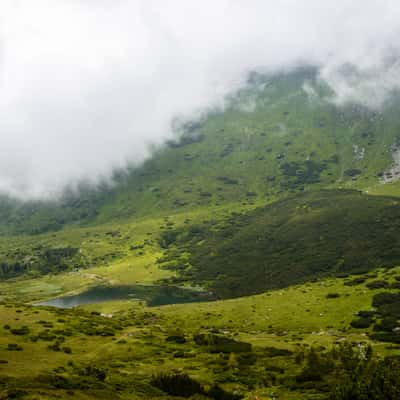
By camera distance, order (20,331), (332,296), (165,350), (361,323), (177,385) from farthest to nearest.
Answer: (332,296) < (361,323) < (20,331) < (165,350) < (177,385)

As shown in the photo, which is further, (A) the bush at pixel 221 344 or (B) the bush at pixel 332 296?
(B) the bush at pixel 332 296

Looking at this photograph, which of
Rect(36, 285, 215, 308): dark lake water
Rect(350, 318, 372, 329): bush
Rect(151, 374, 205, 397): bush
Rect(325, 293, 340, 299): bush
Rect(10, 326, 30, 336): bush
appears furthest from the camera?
Rect(36, 285, 215, 308): dark lake water

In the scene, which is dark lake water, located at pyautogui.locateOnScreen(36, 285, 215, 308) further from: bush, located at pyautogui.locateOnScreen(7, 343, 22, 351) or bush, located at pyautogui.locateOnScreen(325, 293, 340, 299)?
bush, located at pyautogui.locateOnScreen(7, 343, 22, 351)

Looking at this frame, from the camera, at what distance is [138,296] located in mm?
172250

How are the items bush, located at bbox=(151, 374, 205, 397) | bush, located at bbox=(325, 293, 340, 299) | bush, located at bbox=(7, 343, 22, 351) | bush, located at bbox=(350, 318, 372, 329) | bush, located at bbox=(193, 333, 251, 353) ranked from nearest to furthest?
bush, located at bbox=(151, 374, 205, 397) < bush, located at bbox=(7, 343, 22, 351) < bush, located at bbox=(193, 333, 251, 353) < bush, located at bbox=(350, 318, 372, 329) < bush, located at bbox=(325, 293, 340, 299)

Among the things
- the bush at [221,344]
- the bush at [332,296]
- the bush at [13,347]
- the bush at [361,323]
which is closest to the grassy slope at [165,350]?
the bush at [13,347]

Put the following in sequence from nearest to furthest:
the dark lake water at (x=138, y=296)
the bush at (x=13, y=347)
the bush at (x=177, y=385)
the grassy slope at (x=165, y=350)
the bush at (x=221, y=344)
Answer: the bush at (x=177, y=385)
the grassy slope at (x=165, y=350)
the bush at (x=13, y=347)
the bush at (x=221, y=344)
the dark lake water at (x=138, y=296)

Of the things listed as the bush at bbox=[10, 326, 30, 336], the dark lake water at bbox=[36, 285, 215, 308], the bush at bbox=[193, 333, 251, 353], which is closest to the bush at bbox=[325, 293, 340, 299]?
the bush at bbox=[193, 333, 251, 353]

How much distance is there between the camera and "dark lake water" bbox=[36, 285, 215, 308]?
162 meters

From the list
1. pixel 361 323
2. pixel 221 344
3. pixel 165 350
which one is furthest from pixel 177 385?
pixel 361 323

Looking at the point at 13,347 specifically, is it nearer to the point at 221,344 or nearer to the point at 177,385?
the point at 177,385

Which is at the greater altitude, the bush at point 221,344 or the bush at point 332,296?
the bush at point 221,344

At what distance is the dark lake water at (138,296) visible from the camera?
162000 mm

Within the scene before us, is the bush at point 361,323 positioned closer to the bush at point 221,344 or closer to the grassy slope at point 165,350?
the grassy slope at point 165,350
